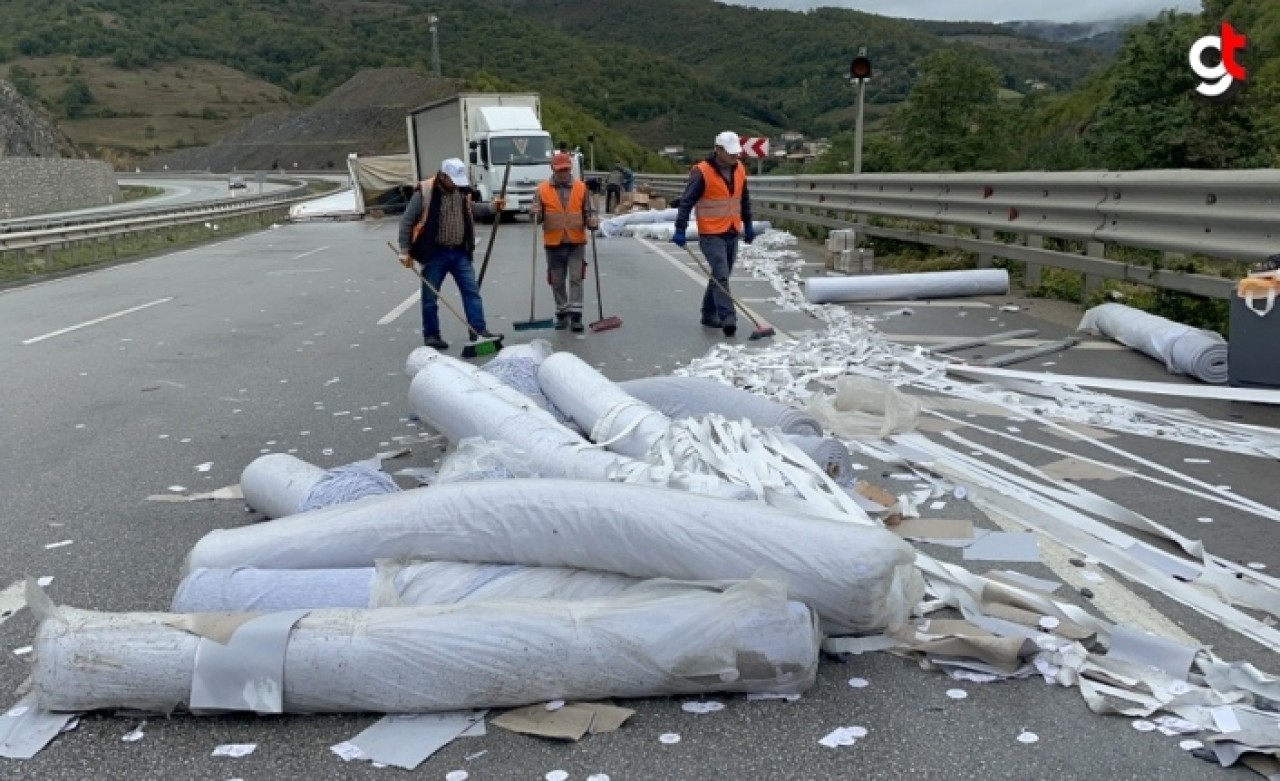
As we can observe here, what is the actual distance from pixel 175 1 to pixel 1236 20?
160800 millimetres

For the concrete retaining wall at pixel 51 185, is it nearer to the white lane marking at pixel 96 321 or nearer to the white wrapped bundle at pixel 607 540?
the white lane marking at pixel 96 321

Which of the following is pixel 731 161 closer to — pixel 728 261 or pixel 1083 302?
pixel 728 261

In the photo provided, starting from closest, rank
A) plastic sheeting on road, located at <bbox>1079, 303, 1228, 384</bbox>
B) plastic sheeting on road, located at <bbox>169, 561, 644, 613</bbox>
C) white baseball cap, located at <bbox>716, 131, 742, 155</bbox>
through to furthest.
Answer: plastic sheeting on road, located at <bbox>169, 561, 644, 613</bbox> < plastic sheeting on road, located at <bbox>1079, 303, 1228, 384</bbox> < white baseball cap, located at <bbox>716, 131, 742, 155</bbox>

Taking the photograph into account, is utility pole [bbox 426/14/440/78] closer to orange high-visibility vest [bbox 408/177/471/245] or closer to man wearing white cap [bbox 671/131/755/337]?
orange high-visibility vest [bbox 408/177/471/245]

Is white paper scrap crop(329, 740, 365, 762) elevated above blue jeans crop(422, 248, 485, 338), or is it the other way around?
blue jeans crop(422, 248, 485, 338)

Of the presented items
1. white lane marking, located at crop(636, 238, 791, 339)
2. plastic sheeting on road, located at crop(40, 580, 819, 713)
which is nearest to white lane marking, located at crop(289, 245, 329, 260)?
white lane marking, located at crop(636, 238, 791, 339)

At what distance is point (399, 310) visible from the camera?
1235cm

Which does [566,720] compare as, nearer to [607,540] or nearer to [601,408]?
[607,540]

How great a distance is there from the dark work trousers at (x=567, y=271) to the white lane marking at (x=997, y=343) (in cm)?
307

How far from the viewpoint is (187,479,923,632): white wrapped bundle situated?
3.38 meters

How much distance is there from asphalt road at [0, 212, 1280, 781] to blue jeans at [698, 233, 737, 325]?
0.82ft

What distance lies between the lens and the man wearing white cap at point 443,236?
1006cm

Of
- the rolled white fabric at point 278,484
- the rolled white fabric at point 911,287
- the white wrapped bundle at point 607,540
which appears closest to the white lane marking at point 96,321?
the rolled white fabric at point 278,484

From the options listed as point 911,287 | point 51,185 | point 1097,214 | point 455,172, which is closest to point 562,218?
point 455,172
